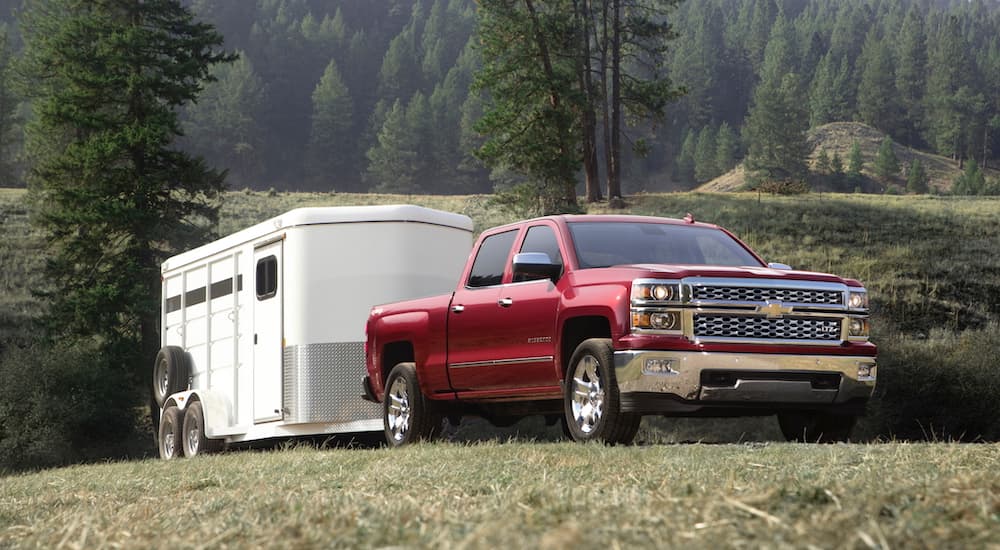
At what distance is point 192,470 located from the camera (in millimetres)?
11359

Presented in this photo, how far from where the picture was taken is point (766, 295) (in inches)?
402

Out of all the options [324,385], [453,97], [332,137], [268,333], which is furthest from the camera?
[453,97]

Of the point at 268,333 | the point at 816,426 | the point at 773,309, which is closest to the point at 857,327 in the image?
the point at 773,309

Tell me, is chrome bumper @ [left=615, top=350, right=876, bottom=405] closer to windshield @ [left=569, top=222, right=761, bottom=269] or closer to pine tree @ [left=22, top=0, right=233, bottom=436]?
windshield @ [left=569, top=222, right=761, bottom=269]

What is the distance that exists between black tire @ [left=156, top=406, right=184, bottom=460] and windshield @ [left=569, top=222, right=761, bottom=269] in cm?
820

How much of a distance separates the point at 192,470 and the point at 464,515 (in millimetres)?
6710

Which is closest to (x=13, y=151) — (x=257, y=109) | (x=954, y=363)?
(x=257, y=109)

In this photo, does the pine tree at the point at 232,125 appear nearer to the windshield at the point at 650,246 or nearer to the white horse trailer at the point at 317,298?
the white horse trailer at the point at 317,298

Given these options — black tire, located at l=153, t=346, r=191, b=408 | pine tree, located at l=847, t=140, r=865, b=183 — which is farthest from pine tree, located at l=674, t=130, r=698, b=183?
black tire, located at l=153, t=346, r=191, b=408

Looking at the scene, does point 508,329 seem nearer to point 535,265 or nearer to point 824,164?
point 535,265

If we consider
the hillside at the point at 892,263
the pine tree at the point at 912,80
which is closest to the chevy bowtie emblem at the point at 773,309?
the hillside at the point at 892,263

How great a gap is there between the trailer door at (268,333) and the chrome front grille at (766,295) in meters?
6.34

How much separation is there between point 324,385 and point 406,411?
1.80 meters

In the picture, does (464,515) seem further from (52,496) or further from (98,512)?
(52,496)
